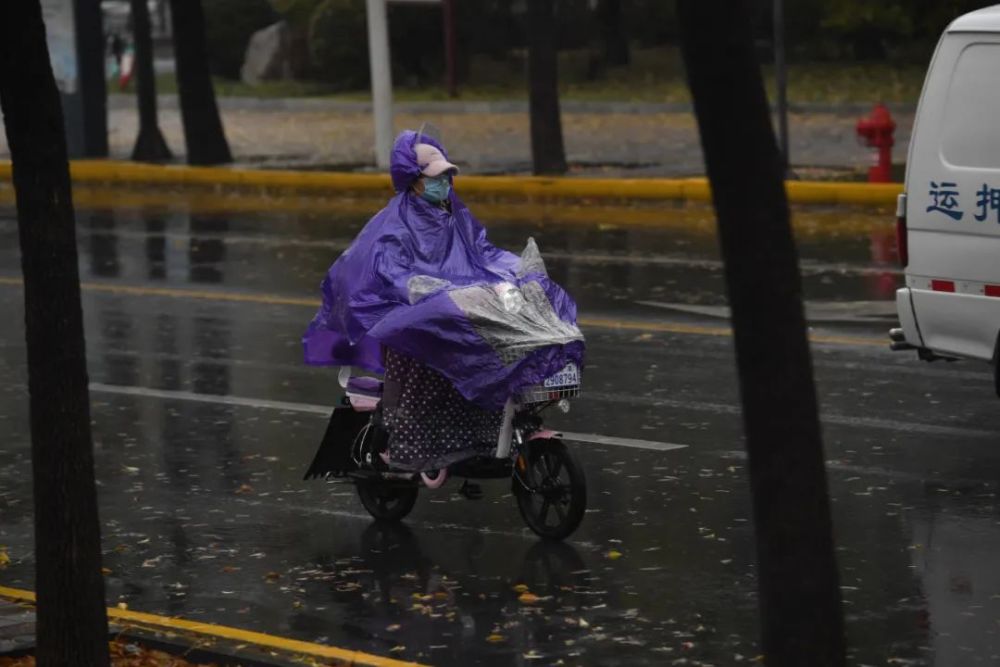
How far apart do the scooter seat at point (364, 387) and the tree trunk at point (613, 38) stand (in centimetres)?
2908

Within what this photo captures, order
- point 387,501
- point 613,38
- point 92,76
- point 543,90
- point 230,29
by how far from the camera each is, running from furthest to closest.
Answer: point 230,29, point 613,38, point 92,76, point 543,90, point 387,501

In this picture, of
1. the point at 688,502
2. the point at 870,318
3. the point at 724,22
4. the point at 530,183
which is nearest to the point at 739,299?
the point at 724,22

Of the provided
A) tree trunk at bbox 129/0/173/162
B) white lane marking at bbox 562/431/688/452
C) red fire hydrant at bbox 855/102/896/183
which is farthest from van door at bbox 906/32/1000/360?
tree trunk at bbox 129/0/173/162

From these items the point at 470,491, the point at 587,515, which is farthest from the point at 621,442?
the point at 470,491

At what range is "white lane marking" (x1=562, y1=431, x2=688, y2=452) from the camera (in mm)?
10359

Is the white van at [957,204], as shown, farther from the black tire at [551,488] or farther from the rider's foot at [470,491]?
the rider's foot at [470,491]

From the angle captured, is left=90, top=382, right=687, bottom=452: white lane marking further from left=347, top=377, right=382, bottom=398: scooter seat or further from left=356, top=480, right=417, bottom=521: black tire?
left=347, top=377, right=382, bottom=398: scooter seat

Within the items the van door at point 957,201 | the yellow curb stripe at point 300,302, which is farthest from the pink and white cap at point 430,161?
the yellow curb stripe at point 300,302

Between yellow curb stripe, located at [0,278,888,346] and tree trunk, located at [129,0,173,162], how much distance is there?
10.1 metres

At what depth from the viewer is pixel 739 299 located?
4691 millimetres

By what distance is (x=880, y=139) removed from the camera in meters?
20.9

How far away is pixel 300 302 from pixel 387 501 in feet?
21.9

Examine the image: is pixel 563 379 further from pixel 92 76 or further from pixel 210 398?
pixel 92 76

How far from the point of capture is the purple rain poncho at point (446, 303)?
8250 millimetres
